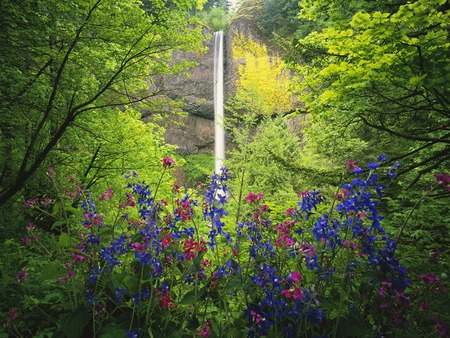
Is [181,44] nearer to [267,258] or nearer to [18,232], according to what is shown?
[267,258]

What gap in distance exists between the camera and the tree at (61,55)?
3.06m

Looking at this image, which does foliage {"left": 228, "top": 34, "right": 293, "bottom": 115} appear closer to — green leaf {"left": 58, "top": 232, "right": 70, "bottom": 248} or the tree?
the tree

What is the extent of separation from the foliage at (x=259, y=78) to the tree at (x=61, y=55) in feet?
53.3

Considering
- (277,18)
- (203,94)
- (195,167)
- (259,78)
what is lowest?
(195,167)

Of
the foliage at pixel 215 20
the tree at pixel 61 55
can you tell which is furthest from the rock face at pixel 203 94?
the tree at pixel 61 55

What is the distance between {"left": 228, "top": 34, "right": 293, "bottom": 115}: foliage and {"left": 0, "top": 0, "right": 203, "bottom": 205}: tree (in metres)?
16.2

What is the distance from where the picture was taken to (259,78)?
76.8ft

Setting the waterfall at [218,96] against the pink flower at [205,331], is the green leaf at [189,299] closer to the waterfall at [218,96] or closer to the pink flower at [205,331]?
the pink flower at [205,331]

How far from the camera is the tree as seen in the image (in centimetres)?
306

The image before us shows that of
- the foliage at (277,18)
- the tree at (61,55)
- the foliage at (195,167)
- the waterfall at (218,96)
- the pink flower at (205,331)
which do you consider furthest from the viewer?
Result: the waterfall at (218,96)

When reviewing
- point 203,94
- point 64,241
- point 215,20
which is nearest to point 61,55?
point 64,241

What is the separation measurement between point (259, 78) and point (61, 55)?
2152 centimetres

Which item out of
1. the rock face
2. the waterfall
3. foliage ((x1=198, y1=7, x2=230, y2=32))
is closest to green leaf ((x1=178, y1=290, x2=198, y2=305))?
the waterfall

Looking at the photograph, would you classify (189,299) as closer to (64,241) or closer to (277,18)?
(64,241)
